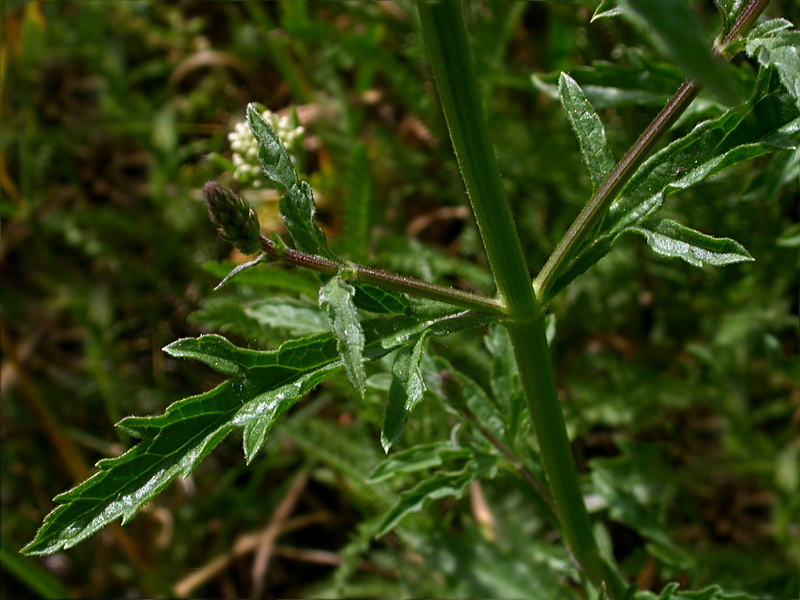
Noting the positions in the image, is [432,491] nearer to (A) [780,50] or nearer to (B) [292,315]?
(B) [292,315]

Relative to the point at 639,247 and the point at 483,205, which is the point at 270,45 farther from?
the point at 483,205

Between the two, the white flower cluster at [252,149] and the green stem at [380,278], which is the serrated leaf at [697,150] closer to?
the green stem at [380,278]

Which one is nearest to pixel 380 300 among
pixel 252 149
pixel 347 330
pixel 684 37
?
pixel 347 330

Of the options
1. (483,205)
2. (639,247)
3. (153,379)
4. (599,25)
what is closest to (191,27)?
(153,379)

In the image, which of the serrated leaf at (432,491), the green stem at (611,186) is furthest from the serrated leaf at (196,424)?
the serrated leaf at (432,491)

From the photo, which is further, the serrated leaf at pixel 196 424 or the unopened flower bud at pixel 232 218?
the serrated leaf at pixel 196 424

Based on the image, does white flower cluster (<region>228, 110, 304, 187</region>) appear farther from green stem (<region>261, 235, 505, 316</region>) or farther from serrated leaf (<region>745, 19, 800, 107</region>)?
serrated leaf (<region>745, 19, 800, 107</region>)

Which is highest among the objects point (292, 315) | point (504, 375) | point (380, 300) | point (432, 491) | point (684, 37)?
point (684, 37)
